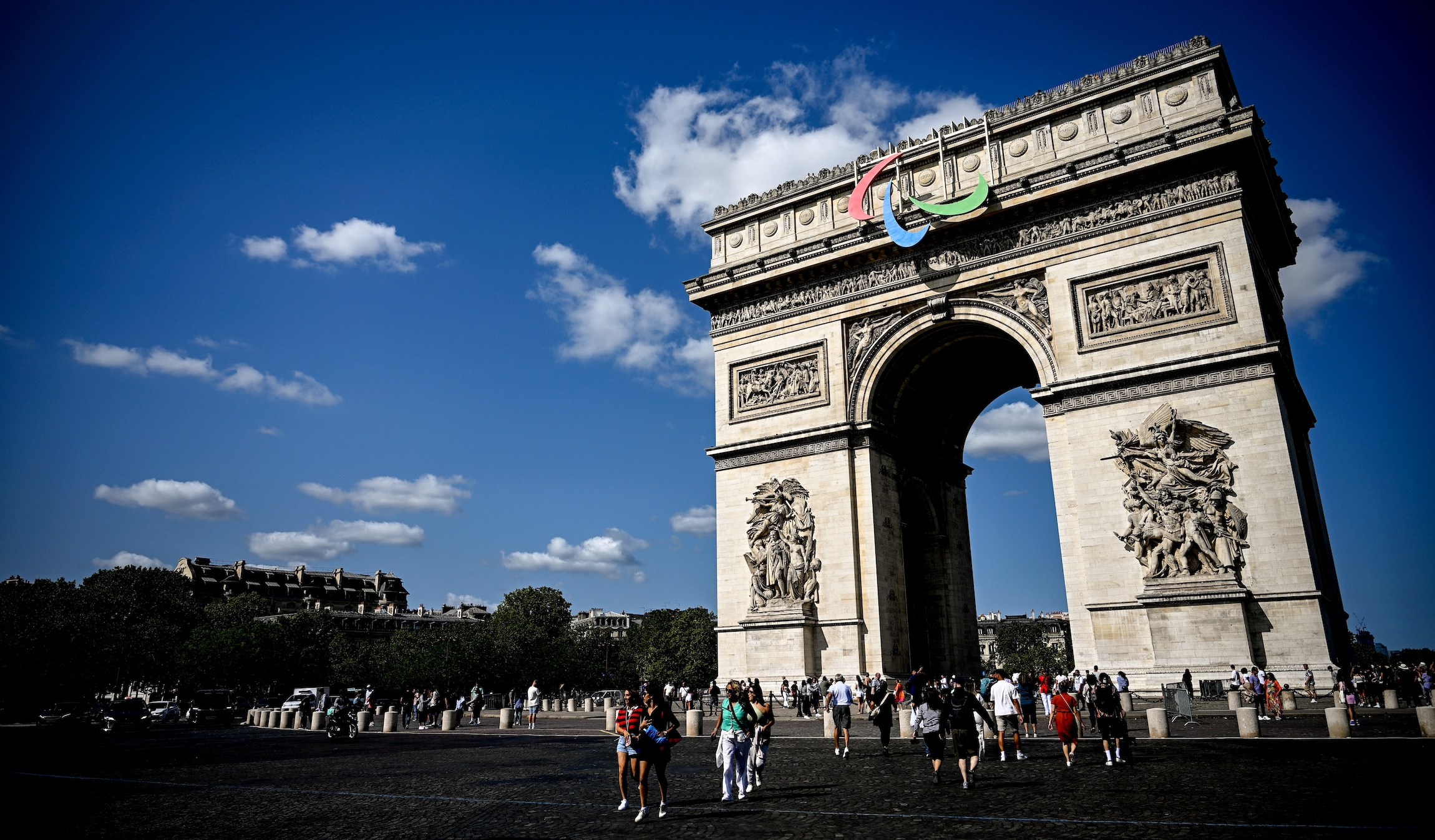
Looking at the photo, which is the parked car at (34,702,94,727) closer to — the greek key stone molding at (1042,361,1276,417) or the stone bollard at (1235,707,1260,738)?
the greek key stone molding at (1042,361,1276,417)

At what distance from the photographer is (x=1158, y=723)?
17.2 metres

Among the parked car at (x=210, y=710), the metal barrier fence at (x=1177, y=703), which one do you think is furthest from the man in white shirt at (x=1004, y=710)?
Answer: the parked car at (x=210, y=710)

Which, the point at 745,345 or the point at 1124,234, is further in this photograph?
the point at 745,345

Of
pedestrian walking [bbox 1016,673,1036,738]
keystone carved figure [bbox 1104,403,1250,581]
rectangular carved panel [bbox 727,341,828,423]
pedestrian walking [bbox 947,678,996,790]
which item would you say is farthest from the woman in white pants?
rectangular carved panel [bbox 727,341,828,423]

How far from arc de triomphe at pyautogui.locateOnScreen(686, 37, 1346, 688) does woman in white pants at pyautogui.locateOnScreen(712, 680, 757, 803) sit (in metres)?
15.5

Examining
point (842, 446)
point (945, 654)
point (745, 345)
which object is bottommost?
point (945, 654)

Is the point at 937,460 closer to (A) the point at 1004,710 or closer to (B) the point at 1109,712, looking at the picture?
(A) the point at 1004,710

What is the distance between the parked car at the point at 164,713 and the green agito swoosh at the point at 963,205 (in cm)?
4650

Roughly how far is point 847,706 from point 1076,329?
14547 millimetres

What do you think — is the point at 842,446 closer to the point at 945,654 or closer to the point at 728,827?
the point at 945,654

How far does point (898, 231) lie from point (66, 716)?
45.8 metres

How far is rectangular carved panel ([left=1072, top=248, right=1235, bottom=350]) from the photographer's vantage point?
24.2 m

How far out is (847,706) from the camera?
56.6ft

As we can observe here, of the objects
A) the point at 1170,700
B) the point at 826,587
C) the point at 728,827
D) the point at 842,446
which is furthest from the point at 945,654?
the point at 728,827
